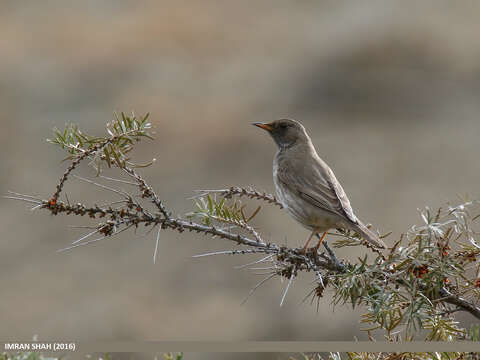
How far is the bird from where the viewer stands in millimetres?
4332

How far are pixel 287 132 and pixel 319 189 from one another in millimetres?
734

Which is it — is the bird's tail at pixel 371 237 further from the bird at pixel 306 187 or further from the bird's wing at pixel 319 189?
the bird's wing at pixel 319 189

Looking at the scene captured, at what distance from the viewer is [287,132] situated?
5152 mm

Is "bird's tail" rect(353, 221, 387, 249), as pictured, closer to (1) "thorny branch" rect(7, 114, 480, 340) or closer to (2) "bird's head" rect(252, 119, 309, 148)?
(1) "thorny branch" rect(7, 114, 480, 340)

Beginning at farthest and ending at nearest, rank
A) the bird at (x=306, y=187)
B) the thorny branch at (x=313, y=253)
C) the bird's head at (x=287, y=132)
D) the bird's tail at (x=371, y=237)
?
the bird's head at (x=287, y=132) → the bird at (x=306, y=187) → the bird's tail at (x=371, y=237) → the thorny branch at (x=313, y=253)

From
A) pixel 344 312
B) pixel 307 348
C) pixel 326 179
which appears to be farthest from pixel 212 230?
pixel 344 312

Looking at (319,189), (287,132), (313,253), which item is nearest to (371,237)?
(313,253)

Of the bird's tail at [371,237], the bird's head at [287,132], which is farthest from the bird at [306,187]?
the bird's tail at [371,237]

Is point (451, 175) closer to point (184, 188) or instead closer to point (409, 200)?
point (409, 200)

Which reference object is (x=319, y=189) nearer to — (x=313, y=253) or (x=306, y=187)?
(x=306, y=187)

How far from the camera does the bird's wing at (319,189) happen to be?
4359mm

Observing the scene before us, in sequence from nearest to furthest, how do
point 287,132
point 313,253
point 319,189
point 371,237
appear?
point 313,253 → point 371,237 → point 319,189 → point 287,132

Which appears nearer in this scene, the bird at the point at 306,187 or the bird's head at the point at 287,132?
the bird at the point at 306,187

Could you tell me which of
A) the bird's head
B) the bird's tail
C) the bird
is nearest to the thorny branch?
the bird's tail
